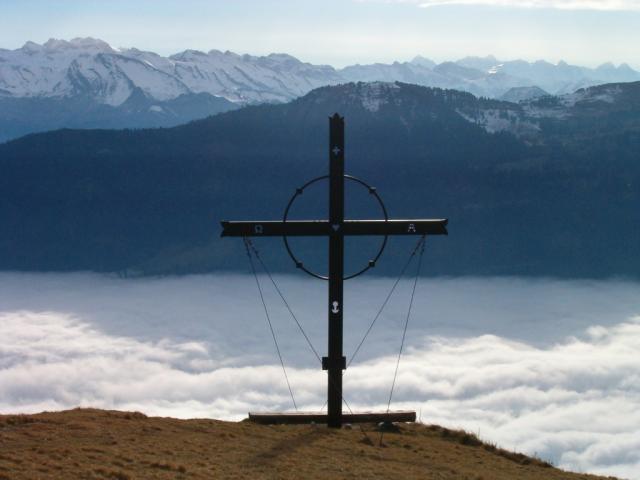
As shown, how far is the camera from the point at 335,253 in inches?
952

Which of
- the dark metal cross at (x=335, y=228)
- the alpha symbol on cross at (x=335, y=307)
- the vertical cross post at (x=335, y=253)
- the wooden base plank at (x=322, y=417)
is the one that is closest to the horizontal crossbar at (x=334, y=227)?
A: the dark metal cross at (x=335, y=228)

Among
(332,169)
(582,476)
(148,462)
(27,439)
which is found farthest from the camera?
(582,476)

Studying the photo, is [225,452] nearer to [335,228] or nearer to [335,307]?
[335,307]

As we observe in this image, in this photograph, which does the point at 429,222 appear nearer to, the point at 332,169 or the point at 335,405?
the point at 332,169

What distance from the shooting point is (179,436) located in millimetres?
24109

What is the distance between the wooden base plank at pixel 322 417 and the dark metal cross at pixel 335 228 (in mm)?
1874

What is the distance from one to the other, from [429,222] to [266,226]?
4.98m

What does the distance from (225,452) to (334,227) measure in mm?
7305

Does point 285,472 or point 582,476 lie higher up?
point 285,472

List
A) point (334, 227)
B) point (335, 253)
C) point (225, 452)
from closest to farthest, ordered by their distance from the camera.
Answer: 1. point (225, 452)
2. point (334, 227)
3. point (335, 253)

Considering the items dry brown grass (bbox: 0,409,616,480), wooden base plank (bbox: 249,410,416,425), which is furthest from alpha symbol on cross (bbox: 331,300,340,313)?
dry brown grass (bbox: 0,409,616,480)

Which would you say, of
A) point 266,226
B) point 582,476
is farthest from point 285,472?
point 582,476

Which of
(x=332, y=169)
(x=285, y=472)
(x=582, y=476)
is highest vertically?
(x=332, y=169)

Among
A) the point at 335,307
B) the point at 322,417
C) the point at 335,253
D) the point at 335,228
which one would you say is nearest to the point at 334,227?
the point at 335,228
